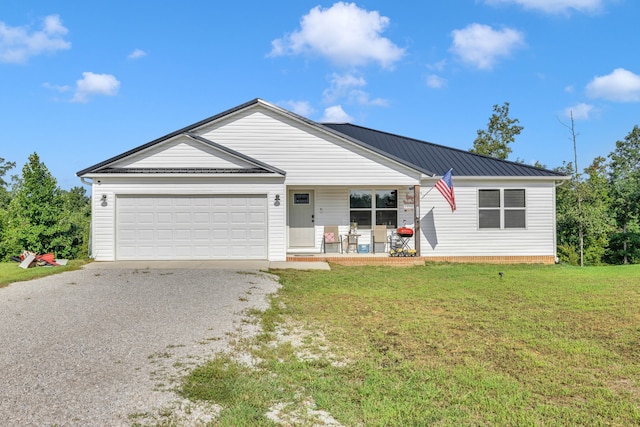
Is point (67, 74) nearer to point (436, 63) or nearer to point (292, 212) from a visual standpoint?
point (292, 212)

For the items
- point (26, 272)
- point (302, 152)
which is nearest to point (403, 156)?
point (302, 152)

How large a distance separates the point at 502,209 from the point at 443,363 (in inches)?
457

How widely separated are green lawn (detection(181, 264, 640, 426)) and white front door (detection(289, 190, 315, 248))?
646 centimetres

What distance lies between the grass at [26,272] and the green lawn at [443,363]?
6.62 meters

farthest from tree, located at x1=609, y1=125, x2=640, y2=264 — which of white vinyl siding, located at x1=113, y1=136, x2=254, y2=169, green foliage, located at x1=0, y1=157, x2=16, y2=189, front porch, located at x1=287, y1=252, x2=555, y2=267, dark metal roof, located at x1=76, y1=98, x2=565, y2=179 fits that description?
green foliage, located at x1=0, y1=157, x2=16, y2=189

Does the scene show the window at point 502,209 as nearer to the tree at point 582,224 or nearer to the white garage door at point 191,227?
the tree at point 582,224

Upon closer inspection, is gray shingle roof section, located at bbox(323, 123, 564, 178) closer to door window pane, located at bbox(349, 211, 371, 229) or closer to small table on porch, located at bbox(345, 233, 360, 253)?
door window pane, located at bbox(349, 211, 371, 229)

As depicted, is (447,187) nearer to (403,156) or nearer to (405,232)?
(405,232)

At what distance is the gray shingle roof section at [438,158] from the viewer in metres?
14.4

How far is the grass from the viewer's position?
9492mm

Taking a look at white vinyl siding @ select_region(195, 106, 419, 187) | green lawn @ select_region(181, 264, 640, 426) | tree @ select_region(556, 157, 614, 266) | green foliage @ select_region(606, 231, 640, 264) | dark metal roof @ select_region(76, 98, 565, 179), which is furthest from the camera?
green foliage @ select_region(606, 231, 640, 264)

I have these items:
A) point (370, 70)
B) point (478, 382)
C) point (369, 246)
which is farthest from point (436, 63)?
point (478, 382)

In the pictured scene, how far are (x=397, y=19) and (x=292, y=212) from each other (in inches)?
339

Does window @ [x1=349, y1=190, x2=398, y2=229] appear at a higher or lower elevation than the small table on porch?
higher
